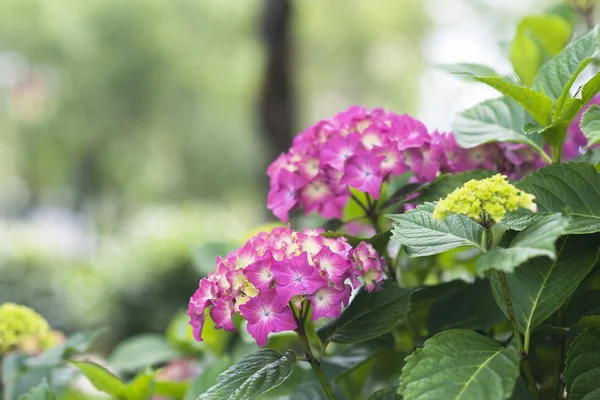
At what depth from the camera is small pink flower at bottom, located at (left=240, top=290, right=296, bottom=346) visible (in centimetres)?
80

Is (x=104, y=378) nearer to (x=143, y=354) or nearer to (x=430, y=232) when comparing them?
(x=143, y=354)

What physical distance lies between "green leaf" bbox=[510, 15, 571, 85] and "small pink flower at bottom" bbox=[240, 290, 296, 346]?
2.29 feet

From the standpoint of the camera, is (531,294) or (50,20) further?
(50,20)

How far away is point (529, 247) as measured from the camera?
0.64 metres

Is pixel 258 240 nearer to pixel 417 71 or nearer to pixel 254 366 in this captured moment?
pixel 254 366

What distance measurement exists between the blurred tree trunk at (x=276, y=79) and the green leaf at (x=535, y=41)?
14.6 ft

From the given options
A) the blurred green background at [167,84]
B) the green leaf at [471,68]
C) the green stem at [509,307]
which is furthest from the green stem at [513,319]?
the blurred green background at [167,84]

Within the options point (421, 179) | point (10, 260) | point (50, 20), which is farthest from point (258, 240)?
point (50, 20)

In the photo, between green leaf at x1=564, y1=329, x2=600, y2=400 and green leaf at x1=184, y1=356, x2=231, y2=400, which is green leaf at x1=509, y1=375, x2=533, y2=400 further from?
green leaf at x1=184, y1=356, x2=231, y2=400

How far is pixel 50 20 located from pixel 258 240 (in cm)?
1571

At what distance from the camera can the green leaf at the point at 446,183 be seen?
93 centimetres

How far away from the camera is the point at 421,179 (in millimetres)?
1024

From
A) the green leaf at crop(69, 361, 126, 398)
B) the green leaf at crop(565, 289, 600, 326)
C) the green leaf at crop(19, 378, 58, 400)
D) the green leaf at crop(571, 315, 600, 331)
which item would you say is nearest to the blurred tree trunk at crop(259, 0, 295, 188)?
the green leaf at crop(69, 361, 126, 398)

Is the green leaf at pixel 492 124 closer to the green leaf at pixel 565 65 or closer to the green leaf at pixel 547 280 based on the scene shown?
the green leaf at pixel 565 65
